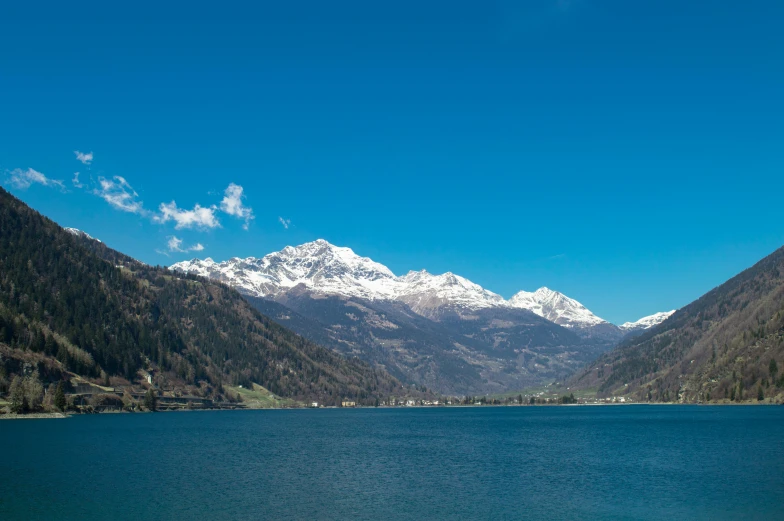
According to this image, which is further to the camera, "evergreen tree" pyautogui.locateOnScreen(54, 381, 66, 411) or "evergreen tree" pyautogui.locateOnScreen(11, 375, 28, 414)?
"evergreen tree" pyautogui.locateOnScreen(54, 381, 66, 411)

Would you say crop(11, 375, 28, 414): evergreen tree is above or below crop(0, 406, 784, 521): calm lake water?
above

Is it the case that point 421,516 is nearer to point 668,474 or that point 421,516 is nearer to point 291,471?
point 291,471

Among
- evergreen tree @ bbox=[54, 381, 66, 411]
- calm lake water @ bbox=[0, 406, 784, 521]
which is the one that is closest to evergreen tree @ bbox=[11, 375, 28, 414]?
evergreen tree @ bbox=[54, 381, 66, 411]

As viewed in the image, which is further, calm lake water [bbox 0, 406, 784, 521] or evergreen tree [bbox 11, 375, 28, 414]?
evergreen tree [bbox 11, 375, 28, 414]

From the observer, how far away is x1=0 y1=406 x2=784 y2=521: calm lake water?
210 ft

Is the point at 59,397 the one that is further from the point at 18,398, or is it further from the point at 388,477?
the point at 388,477

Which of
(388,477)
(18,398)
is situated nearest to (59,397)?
(18,398)

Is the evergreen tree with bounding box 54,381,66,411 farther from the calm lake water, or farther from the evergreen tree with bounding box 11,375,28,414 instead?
the calm lake water

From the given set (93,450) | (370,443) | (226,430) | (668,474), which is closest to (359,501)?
(668,474)

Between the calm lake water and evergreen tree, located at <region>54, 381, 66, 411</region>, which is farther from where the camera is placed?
evergreen tree, located at <region>54, 381, 66, 411</region>

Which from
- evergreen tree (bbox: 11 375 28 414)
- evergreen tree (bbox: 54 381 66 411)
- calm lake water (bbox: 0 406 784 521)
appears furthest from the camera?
evergreen tree (bbox: 54 381 66 411)

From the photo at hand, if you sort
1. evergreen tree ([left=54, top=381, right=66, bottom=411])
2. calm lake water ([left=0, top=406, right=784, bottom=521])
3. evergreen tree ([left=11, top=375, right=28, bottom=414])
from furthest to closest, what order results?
1. evergreen tree ([left=54, top=381, right=66, bottom=411])
2. evergreen tree ([left=11, top=375, right=28, bottom=414])
3. calm lake water ([left=0, top=406, right=784, bottom=521])

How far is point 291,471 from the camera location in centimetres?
9188

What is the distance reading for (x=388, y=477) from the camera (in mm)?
87062
